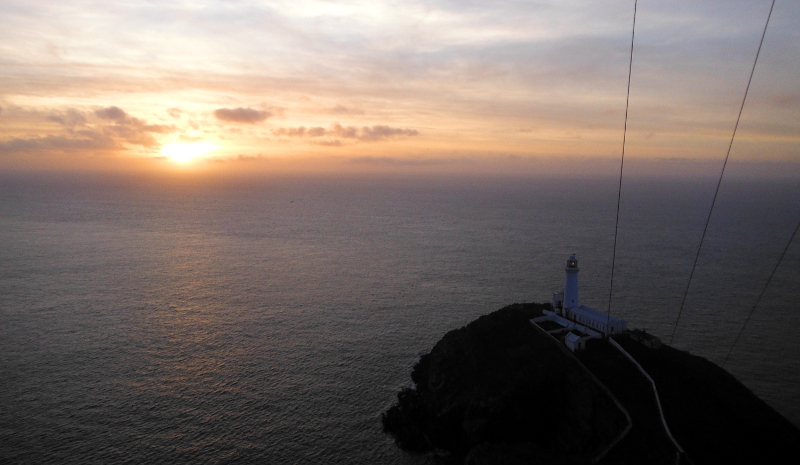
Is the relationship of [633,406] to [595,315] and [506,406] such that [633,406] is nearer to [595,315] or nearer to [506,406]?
[506,406]

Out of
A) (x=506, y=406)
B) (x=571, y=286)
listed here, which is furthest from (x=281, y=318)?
(x=571, y=286)

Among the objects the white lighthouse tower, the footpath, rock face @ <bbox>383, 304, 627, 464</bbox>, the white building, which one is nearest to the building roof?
the white building

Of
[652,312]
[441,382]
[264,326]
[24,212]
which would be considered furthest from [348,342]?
[24,212]

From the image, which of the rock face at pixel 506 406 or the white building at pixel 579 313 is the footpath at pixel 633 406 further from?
the white building at pixel 579 313

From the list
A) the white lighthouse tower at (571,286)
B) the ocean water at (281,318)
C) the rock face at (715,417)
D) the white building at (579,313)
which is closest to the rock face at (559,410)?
the rock face at (715,417)

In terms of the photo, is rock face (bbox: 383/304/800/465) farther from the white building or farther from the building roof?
the building roof
